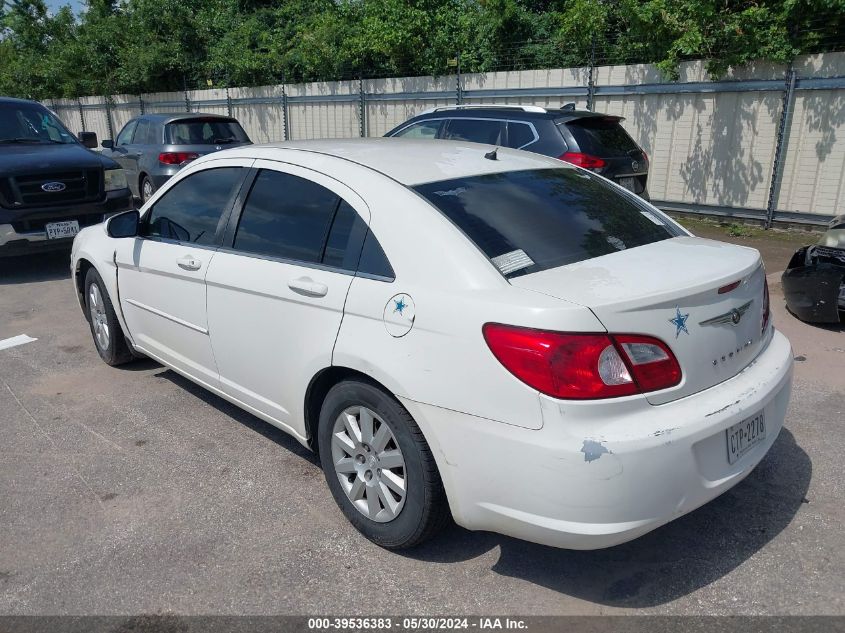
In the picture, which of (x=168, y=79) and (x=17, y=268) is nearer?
(x=17, y=268)

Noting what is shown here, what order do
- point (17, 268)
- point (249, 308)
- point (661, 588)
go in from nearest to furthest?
point (661, 588) → point (249, 308) → point (17, 268)

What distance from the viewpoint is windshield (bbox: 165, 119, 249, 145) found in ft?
38.2

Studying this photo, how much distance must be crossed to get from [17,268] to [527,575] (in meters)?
8.10

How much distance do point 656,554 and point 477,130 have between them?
6289 millimetres

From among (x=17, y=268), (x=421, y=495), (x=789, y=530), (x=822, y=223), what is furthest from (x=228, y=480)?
(x=822, y=223)

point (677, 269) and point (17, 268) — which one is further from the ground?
point (677, 269)

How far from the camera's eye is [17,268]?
8.85 m

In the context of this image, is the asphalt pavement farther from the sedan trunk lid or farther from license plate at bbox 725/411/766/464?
the sedan trunk lid

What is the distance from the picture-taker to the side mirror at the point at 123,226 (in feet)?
14.8

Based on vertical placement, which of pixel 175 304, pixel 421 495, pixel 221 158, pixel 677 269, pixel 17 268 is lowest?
pixel 17 268

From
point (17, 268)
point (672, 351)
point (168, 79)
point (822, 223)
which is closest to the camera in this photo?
point (672, 351)

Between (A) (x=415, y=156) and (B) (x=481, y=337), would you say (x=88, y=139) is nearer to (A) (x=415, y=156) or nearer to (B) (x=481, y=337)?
(A) (x=415, y=156)

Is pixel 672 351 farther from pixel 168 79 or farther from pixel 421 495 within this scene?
pixel 168 79

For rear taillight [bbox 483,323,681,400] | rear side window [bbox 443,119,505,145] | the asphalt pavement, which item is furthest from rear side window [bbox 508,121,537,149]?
rear taillight [bbox 483,323,681,400]
